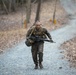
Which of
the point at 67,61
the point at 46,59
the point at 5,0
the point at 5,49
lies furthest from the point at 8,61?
the point at 5,0

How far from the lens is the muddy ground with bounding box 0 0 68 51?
78.3 feet

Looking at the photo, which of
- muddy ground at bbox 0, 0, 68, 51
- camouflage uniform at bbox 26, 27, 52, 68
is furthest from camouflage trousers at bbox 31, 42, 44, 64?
muddy ground at bbox 0, 0, 68, 51

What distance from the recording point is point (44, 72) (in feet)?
37.4

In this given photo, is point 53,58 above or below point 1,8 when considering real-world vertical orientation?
above

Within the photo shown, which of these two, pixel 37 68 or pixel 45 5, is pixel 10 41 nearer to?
pixel 37 68

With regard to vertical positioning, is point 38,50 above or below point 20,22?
above

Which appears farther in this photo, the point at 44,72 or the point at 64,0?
the point at 64,0

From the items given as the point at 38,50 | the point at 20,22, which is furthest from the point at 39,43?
the point at 20,22

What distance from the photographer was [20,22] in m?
38.5

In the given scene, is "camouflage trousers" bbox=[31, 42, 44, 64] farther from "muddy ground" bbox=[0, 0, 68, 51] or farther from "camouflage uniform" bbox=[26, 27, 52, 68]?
"muddy ground" bbox=[0, 0, 68, 51]

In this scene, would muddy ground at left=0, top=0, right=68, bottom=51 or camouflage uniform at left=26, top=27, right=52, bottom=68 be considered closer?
camouflage uniform at left=26, top=27, right=52, bottom=68

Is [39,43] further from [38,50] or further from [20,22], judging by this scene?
[20,22]

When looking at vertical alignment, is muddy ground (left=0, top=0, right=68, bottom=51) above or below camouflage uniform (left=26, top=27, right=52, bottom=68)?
below

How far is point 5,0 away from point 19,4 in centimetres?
505
